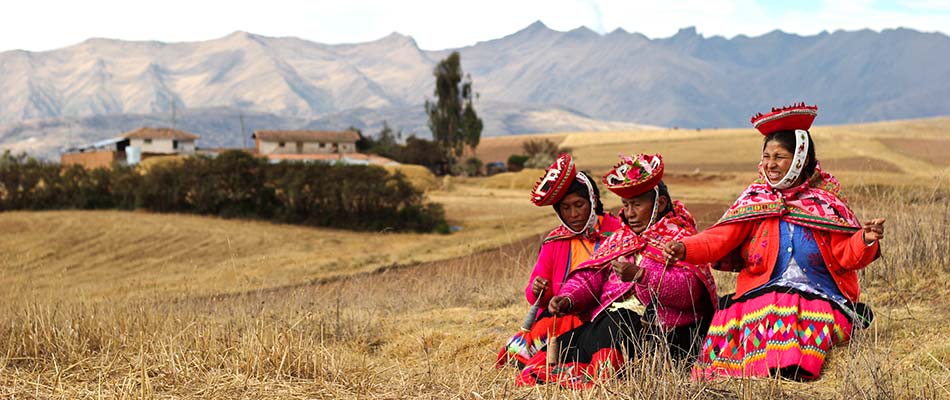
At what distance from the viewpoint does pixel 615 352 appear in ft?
14.9

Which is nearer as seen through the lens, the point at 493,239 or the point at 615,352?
the point at 615,352

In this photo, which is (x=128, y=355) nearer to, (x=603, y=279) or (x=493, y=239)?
(x=603, y=279)

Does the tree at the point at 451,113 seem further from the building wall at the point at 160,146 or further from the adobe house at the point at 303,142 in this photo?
the building wall at the point at 160,146

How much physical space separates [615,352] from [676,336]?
1.57 feet

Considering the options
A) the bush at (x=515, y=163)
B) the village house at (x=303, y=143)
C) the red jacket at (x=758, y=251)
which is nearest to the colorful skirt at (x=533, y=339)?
the red jacket at (x=758, y=251)

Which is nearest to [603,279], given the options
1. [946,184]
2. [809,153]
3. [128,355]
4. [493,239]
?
[809,153]

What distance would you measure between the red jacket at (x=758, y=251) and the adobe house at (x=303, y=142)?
5829 centimetres

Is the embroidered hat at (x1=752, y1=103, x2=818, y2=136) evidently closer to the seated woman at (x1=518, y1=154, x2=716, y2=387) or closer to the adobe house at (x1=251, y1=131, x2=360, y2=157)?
the seated woman at (x1=518, y1=154, x2=716, y2=387)

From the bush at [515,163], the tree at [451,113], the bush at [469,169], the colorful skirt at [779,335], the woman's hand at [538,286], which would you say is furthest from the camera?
the tree at [451,113]

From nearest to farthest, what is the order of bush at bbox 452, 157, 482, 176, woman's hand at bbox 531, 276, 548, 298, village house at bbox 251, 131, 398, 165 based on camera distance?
woman's hand at bbox 531, 276, 548, 298 → bush at bbox 452, 157, 482, 176 → village house at bbox 251, 131, 398, 165

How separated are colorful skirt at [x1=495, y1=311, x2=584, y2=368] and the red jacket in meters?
0.91

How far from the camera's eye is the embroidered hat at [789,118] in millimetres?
4539

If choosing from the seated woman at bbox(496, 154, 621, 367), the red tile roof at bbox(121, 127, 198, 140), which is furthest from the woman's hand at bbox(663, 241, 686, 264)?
the red tile roof at bbox(121, 127, 198, 140)

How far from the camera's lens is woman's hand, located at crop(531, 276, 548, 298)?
198 inches
